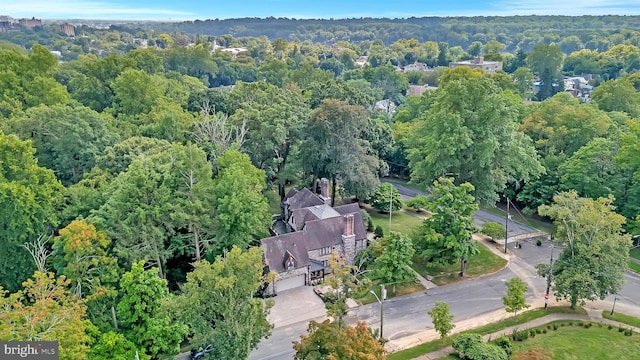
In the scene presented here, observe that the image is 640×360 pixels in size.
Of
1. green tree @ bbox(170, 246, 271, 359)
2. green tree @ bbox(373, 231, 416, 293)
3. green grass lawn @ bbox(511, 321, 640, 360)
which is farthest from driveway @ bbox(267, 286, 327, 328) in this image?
green grass lawn @ bbox(511, 321, 640, 360)

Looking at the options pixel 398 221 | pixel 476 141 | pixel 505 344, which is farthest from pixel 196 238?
pixel 476 141

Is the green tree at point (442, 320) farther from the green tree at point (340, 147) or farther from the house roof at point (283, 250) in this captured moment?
the green tree at point (340, 147)

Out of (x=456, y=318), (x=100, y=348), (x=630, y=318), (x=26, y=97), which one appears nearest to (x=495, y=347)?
(x=456, y=318)

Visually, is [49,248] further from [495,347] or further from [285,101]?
[495,347]

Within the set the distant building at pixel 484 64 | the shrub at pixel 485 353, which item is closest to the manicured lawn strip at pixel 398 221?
the shrub at pixel 485 353

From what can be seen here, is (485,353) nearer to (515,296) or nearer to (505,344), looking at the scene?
(505,344)

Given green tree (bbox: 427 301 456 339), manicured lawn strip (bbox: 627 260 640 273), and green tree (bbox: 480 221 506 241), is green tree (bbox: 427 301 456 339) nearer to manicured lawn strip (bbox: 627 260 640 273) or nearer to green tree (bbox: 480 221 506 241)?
green tree (bbox: 480 221 506 241)
